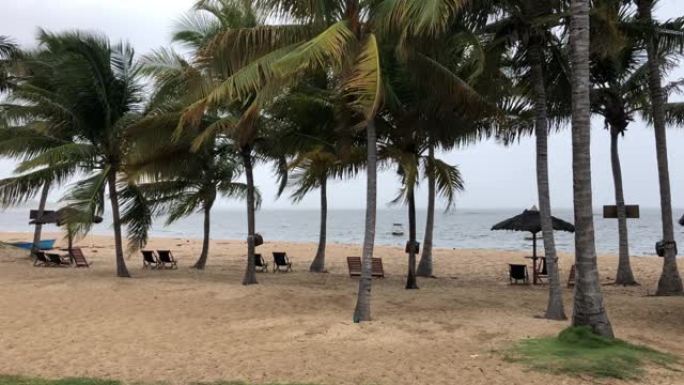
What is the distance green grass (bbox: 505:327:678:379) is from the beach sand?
0.67 ft

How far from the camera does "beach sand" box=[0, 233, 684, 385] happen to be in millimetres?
6441

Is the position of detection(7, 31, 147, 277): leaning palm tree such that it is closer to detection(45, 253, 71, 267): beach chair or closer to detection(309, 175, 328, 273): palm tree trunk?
detection(45, 253, 71, 267): beach chair

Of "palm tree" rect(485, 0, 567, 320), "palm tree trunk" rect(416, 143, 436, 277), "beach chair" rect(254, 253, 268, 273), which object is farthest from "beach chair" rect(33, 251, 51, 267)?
"palm tree" rect(485, 0, 567, 320)

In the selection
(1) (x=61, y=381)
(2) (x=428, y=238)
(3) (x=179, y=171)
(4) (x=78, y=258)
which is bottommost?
(1) (x=61, y=381)

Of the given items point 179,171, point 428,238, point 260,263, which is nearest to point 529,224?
point 428,238

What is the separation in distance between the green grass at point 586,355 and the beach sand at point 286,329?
21cm

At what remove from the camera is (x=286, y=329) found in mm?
8914

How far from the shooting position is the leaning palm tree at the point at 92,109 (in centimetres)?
1505

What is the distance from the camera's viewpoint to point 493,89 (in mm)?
11078

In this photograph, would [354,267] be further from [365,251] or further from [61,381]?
[61,381]

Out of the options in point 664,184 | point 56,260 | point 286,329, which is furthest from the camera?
point 56,260

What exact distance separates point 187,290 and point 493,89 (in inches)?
298

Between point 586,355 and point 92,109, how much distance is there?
1341 cm

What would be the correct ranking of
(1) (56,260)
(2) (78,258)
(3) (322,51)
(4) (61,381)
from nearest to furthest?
(4) (61,381)
(3) (322,51)
(1) (56,260)
(2) (78,258)
